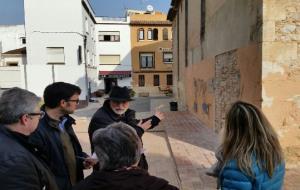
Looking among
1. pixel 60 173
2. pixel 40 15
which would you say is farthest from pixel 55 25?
pixel 60 173

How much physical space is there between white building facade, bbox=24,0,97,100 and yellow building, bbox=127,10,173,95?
1410 centimetres

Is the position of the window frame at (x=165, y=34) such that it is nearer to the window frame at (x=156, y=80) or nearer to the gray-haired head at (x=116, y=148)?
the window frame at (x=156, y=80)

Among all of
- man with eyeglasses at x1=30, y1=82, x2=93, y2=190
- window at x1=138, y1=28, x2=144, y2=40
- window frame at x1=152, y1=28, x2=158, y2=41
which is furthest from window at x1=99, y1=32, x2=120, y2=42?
man with eyeglasses at x1=30, y1=82, x2=93, y2=190

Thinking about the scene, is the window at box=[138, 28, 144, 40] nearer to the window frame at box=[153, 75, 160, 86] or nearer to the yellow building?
the yellow building

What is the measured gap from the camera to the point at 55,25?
2164 cm

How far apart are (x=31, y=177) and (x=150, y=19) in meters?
35.6

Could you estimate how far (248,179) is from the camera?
78.0 inches

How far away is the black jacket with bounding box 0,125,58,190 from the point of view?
1758 millimetres

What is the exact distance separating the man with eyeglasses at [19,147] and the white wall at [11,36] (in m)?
33.7

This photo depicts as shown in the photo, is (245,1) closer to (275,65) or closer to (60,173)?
(275,65)

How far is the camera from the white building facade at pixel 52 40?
21.4m

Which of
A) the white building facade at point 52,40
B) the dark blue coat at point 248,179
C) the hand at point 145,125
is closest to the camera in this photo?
the dark blue coat at point 248,179

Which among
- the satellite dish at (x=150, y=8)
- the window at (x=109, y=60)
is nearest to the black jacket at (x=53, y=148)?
the window at (x=109, y=60)

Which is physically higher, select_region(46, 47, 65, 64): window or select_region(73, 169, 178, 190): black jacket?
select_region(46, 47, 65, 64): window
